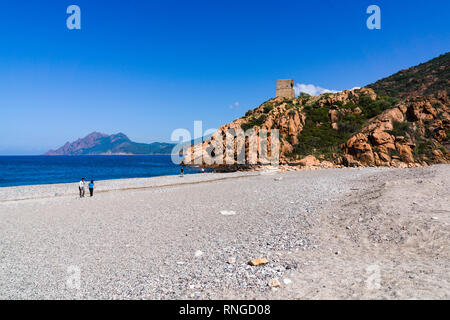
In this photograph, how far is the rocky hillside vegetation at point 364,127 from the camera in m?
36.6

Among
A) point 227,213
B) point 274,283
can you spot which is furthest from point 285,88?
point 274,283

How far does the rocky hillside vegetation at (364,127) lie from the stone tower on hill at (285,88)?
12.4m

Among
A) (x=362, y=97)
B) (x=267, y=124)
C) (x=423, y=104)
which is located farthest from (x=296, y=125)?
(x=423, y=104)

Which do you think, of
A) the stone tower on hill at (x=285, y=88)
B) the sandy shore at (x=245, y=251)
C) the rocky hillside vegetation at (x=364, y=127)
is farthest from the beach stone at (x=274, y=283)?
the stone tower on hill at (x=285, y=88)

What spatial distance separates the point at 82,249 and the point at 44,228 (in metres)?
4.34

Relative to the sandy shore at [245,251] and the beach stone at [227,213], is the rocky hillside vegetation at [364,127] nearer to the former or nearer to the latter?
the sandy shore at [245,251]

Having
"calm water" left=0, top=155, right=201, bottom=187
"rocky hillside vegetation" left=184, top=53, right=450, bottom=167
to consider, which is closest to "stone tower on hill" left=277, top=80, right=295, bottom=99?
"rocky hillside vegetation" left=184, top=53, right=450, bottom=167

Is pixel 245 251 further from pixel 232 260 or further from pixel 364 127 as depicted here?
pixel 364 127

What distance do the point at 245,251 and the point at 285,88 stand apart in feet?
251

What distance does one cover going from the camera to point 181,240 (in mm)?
9164

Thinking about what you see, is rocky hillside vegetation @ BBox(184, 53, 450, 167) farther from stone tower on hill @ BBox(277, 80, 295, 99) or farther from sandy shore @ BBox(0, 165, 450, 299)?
sandy shore @ BBox(0, 165, 450, 299)

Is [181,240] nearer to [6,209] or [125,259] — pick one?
[125,259]

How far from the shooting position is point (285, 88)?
257 feet

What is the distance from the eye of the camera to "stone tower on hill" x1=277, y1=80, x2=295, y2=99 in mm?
78162
